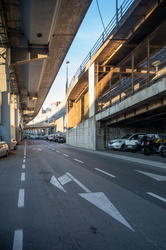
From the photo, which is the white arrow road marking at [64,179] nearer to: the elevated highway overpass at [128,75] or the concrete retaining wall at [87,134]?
the elevated highway overpass at [128,75]

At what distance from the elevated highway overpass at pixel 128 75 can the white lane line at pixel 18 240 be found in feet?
35.0

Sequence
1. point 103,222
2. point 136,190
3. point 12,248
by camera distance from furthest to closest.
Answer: point 136,190
point 103,222
point 12,248

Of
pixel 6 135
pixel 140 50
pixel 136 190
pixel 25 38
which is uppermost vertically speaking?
pixel 25 38

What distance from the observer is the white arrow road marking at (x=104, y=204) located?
13.5ft

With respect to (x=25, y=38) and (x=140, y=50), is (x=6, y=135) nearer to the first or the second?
(x=25, y=38)

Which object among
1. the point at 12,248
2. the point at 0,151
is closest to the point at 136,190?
the point at 12,248

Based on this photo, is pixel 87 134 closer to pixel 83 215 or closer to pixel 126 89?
pixel 126 89

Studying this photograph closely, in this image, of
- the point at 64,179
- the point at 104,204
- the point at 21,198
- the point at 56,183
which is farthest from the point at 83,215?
the point at 64,179

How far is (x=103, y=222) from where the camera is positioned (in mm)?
3947

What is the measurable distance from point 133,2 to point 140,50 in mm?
4447

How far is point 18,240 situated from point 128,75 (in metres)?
21.3

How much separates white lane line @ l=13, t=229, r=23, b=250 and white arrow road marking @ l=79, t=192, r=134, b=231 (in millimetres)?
1787

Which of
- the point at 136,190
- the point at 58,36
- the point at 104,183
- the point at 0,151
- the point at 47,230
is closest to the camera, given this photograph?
the point at 47,230

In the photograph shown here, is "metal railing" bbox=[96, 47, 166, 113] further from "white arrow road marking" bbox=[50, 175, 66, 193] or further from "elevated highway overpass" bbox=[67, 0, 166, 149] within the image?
"white arrow road marking" bbox=[50, 175, 66, 193]
